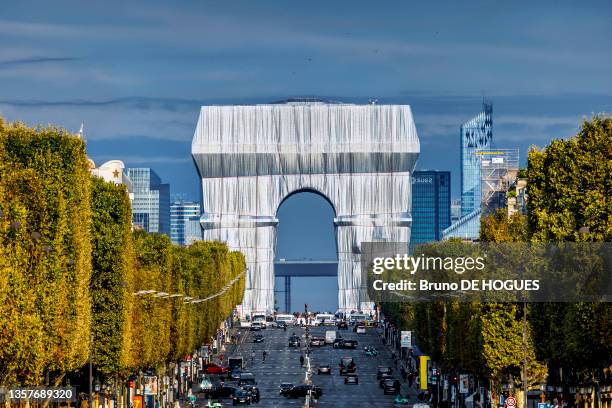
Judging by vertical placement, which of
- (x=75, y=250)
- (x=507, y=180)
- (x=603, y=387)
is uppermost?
(x=507, y=180)

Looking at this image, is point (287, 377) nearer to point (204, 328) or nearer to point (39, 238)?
point (204, 328)

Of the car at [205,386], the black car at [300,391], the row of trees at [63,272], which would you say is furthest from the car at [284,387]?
the row of trees at [63,272]

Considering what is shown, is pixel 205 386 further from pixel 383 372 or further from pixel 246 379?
pixel 383 372

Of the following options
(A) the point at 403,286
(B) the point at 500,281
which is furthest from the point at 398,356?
(B) the point at 500,281

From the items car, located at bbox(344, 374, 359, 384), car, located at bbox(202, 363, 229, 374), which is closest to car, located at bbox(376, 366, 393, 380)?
car, located at bbox(344, 374, 359, 384)

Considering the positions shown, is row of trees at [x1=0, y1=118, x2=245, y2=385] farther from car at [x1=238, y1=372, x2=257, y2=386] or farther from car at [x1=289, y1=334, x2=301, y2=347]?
car at [x1=289, y1=334, x2=301, y2=347]

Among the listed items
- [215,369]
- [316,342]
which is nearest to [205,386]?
[215,369]

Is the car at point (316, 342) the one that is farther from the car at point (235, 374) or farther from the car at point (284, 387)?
the car at point (284, 387)
